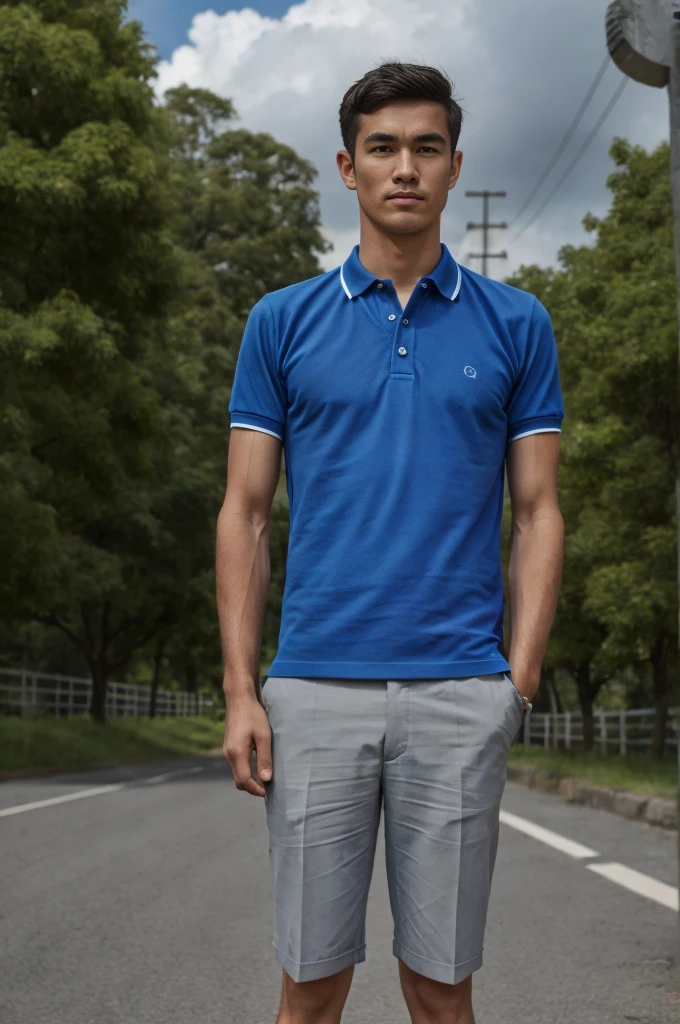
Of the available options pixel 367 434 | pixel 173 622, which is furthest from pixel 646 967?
pixel 173 622

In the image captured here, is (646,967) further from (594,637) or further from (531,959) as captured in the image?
(594,637)

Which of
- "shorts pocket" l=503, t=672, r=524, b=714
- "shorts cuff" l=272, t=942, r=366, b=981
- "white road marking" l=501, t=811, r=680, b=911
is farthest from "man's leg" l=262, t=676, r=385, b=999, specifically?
"white road marking" l=501, t=811, r=680, b=911

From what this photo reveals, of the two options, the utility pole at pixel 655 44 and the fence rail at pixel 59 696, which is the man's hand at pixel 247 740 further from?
the fence rail at pixel 59 696

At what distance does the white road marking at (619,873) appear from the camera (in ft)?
24.5

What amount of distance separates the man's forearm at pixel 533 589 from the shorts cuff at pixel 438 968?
1.67 ft

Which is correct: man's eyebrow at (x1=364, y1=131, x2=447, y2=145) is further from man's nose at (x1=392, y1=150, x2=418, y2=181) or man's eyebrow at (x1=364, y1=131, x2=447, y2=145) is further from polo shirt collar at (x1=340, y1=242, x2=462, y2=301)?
polo shirt collar at (x1=340, y1=242, x2=462, y2=301)

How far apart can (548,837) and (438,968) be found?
8532 millimetres

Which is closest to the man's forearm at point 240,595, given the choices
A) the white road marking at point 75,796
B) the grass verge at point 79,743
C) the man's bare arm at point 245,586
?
the man's bare arm at point 245,586

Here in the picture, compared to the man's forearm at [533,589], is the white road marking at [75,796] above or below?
below

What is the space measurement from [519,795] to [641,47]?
12940 millimetres

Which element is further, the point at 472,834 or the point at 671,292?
the point at 671,292

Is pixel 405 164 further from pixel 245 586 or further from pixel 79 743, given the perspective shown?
pixel 79 743

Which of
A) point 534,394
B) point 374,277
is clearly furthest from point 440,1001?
point 374,277

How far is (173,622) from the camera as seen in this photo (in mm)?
35375
